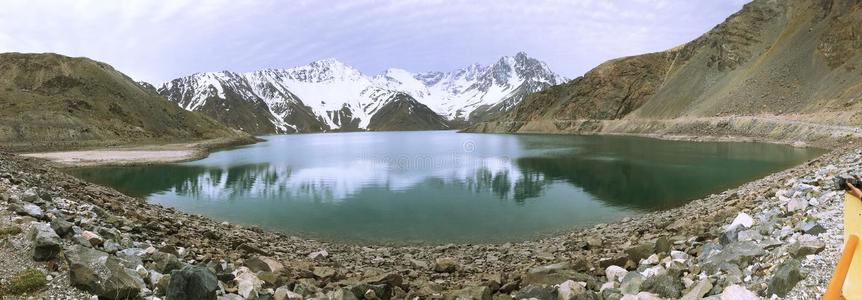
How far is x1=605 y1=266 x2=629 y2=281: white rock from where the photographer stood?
10367mm

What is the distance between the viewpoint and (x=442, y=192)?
33.9 meters

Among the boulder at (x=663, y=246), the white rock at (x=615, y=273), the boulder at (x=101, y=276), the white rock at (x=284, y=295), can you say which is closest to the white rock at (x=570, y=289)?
the white rock at (x=615, y=273)

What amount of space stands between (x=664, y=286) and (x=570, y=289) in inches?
69.7

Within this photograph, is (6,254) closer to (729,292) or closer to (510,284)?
(510,284)

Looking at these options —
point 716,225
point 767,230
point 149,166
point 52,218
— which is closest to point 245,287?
point 52,218

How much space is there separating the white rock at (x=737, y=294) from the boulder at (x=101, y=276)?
→ 928 cm

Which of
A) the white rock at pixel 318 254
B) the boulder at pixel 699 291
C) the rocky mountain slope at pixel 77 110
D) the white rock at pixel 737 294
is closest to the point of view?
the white rock at pixel 737 294

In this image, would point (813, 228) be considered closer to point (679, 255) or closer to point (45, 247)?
point (679, 255)

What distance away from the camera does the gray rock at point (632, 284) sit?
29.1ft

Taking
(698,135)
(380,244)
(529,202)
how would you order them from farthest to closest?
(698,135), (529,202), (380,244)

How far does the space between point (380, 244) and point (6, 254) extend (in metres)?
13.8

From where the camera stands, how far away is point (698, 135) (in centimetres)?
9150

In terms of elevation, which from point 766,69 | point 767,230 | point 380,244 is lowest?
point 380,244

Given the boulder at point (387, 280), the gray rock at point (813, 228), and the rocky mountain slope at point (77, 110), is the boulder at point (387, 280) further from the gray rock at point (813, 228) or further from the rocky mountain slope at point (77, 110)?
the rocky mountain slope at point (77, 110)
